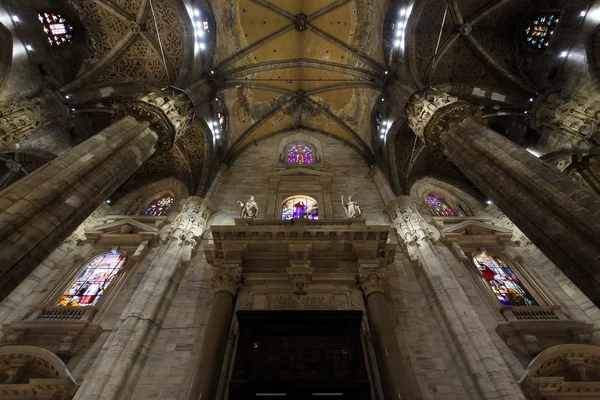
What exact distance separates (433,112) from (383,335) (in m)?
7.34

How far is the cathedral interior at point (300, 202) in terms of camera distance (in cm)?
719

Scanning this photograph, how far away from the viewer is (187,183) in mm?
15789

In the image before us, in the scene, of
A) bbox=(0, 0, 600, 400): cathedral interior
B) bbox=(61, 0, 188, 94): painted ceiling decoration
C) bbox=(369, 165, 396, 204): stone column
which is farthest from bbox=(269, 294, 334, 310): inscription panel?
bbox=(61, 0, 188, 94): painted ceiling decoration

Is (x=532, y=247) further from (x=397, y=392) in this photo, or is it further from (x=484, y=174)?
(x=397, y=392)

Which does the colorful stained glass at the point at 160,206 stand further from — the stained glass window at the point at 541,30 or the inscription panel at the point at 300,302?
the stained glass window at the point at 541,30

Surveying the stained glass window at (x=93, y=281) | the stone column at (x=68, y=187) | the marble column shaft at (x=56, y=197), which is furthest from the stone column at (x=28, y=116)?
the stained glass window at (x=93, y=281)

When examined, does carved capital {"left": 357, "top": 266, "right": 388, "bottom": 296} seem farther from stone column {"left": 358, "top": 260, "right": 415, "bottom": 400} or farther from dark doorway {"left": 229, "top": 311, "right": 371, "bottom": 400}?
dark doorway {"left": 229, "top": 311, "right": 371, "bottom": 400}

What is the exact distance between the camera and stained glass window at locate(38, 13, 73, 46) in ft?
41.5

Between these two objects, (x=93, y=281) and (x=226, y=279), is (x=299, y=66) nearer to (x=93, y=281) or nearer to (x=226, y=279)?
(x=226, y=279)

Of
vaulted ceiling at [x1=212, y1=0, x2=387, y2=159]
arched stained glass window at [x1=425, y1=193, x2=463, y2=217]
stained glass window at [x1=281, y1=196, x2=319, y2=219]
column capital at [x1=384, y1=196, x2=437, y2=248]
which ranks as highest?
vaulted ceiling at [x1=212, y1=0, x2=387, y2=159]

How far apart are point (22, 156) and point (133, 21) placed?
7464 millimetres

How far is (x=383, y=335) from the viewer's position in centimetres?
820

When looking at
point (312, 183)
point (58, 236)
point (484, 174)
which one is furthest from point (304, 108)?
point (58, 236)

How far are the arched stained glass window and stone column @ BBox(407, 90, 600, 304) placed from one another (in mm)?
5098
